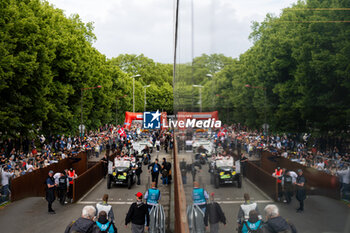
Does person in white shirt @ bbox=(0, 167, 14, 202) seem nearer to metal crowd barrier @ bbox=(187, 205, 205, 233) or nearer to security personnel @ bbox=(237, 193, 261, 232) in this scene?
metal crowd barrier @ bbox=(187, 205, 205, 233)

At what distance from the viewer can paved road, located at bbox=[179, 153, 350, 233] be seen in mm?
1062

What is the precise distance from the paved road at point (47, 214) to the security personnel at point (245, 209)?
34.7 ft

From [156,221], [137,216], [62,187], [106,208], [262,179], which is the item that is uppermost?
[262,179]

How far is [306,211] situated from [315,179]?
146mm

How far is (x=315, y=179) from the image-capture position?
4.39 ft

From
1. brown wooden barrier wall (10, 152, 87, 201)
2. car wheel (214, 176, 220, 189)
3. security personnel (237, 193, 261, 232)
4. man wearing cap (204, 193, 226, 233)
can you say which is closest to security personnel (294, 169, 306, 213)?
security personnel (237, 193, 261, 232)

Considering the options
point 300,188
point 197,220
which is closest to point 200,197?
point 197,220

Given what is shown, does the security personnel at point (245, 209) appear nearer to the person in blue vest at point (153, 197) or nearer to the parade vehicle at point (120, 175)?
the person in blue vest at point (153, 197)

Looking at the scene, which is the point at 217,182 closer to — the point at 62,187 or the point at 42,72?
the point at 62,187

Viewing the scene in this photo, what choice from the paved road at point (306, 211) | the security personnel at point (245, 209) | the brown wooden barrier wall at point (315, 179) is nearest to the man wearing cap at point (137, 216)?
the paved road at point (306, 211)

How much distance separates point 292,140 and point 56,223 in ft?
40.6

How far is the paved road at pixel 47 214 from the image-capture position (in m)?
11.6

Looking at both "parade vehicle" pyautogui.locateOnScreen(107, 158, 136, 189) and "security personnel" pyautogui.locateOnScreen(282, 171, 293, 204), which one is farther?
"parade vehicle" pyautogui.locateOnScreen(107, 158, 136, 189)

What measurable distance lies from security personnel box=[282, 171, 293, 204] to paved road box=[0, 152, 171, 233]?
10.8 meters
